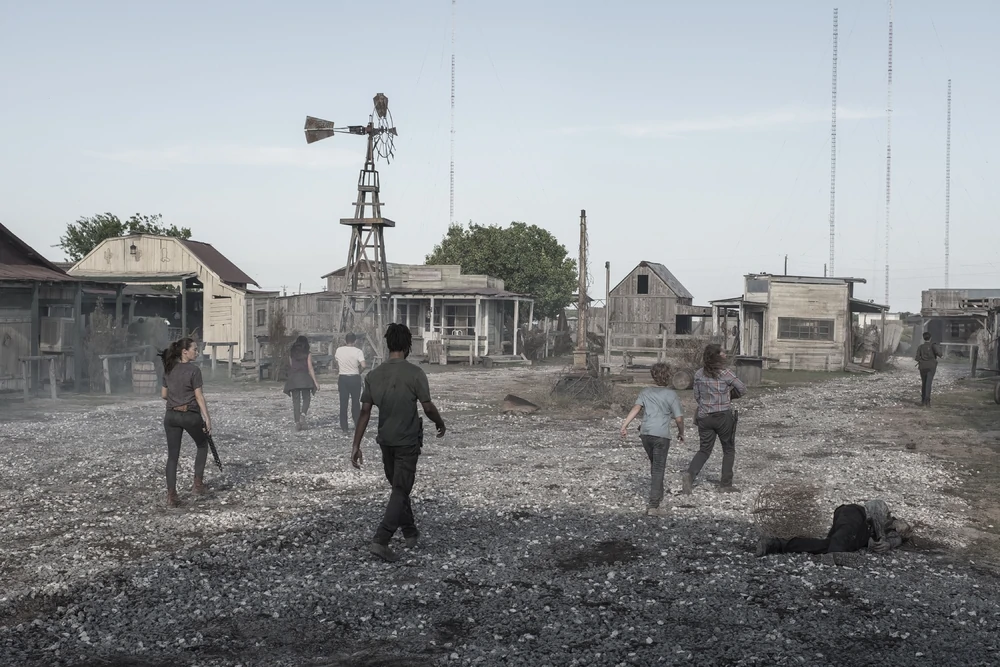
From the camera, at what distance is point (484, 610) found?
248 inches

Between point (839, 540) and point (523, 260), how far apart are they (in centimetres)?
4754

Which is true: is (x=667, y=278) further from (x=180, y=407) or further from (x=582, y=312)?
(x=180, y=407)

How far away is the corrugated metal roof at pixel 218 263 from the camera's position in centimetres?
3684

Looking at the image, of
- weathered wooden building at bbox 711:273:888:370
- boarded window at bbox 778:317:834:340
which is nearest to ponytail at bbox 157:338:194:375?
weathered wooden building at bbox 711:273:888:370

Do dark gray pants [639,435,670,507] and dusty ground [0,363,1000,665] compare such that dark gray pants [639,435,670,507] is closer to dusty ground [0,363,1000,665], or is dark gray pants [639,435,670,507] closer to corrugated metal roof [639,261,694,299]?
dusty ground [0,363,1000,665]

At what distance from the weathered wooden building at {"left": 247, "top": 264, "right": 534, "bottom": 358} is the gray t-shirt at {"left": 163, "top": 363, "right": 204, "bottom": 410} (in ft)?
80.3

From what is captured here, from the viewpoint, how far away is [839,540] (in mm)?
7723

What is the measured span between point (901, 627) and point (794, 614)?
2.22ft

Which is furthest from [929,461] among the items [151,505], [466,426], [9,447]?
[9,447]

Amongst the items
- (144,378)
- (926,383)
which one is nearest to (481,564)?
(926,383)

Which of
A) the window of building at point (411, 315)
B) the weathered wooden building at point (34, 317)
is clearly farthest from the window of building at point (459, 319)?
the weathered wooden building at point (34, 317)

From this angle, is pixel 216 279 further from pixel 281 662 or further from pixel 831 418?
pixel 281 662

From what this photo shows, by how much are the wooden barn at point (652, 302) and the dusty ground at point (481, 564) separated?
1549 inches

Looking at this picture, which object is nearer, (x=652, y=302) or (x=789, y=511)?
(x=789, y=511)
